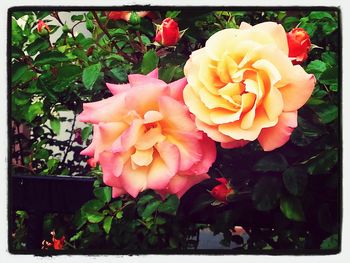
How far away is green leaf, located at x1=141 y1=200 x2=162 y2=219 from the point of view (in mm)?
910

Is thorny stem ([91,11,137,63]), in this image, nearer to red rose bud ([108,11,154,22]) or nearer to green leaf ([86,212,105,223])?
red rose bud ([108,11,154,22])

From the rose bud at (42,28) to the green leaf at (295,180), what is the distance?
1.41 feet

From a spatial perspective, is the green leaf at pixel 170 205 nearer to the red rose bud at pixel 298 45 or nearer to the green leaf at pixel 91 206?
the green leaf at pixel 91 206

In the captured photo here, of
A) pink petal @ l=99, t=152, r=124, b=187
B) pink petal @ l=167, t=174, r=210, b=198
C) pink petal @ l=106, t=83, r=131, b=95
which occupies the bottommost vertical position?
pink petal @ l=167, t=174, r=210, b=198

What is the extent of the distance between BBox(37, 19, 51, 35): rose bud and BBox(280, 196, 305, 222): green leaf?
0.45m

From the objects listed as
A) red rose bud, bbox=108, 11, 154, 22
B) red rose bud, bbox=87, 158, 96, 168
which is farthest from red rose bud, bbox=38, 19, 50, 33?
red rose bud, bbox=87, 158, 96, 168

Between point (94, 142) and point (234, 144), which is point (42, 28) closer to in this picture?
point (94, 142)

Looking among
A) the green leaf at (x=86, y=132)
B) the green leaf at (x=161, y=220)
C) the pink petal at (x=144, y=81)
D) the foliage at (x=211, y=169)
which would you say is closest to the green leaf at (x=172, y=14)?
the foliage at (x=211, y=169)

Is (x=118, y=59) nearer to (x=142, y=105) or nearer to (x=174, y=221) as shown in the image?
(x=142, y=105)

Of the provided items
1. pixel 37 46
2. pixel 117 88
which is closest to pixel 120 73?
pixel 117 88

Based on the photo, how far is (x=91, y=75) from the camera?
922 mm

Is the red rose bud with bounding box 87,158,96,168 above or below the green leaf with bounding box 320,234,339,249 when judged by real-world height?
above

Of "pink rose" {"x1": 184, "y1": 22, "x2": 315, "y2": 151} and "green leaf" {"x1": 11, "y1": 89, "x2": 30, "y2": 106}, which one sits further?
"green leaf" {"x1": 11, "y1": 89, "x2": 30, "y2": 106}
